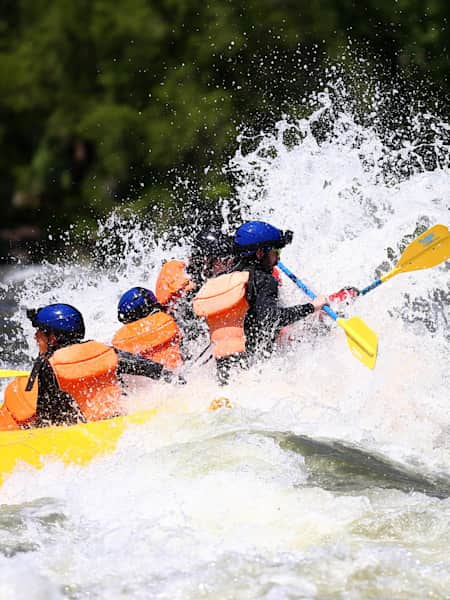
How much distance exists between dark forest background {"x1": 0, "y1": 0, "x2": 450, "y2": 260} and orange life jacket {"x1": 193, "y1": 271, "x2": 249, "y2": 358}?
7190 mm

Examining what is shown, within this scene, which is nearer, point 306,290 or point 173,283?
point 306,290

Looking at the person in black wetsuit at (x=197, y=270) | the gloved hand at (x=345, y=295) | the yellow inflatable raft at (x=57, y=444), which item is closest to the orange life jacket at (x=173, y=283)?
the person in black wetsuit at (x=197, y=270)

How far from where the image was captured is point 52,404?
4.87m

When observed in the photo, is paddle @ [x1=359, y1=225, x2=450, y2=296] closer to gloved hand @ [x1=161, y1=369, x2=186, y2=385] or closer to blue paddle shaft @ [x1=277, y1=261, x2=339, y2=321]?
blue paddle shaft @ [x1=277, y1=261, x2=339, y2=321]

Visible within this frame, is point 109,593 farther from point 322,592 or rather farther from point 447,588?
point 447,588

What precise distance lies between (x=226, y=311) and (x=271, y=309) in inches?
9.5

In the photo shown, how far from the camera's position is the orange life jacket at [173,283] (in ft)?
20.1

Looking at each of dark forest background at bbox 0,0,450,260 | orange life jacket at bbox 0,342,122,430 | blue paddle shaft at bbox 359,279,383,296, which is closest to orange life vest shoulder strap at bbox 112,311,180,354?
orange life jacket at bbox 0,342,122,430

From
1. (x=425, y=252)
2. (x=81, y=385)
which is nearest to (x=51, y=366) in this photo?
(x=81, y=385)

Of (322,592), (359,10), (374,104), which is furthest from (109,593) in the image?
(359,10)

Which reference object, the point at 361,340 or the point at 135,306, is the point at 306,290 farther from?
the point at 135,306

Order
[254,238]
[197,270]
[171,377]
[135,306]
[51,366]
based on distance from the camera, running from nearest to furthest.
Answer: [51,366], [171,377], [254,238], [135,306], [197,270]

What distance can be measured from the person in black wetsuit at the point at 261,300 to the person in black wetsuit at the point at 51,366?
665 mm

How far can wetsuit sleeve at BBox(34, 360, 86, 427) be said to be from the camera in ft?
15.7
